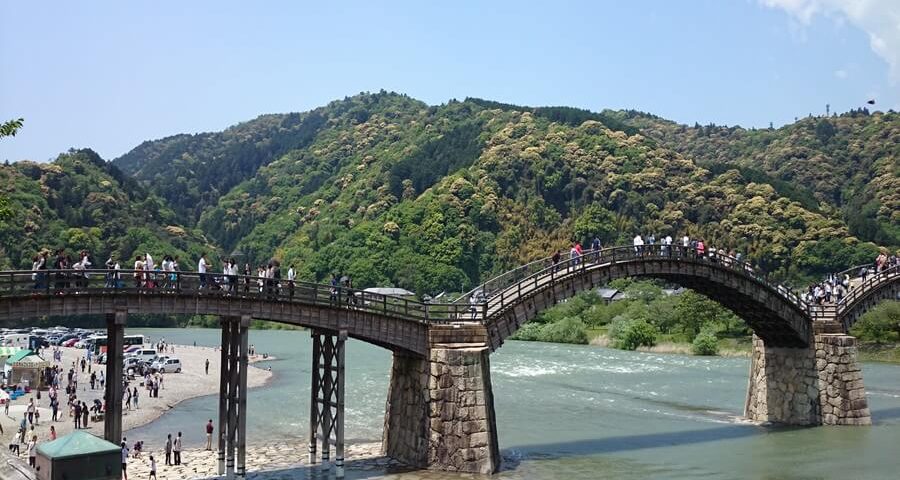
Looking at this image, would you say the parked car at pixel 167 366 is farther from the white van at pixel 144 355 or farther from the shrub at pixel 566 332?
the shrub at pixel 566 332

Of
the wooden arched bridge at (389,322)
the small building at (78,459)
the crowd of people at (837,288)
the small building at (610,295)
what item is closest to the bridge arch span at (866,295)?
the crowd of people at (837,288)

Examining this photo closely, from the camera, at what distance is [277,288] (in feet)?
91.1

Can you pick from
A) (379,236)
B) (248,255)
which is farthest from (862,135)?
(248,255)

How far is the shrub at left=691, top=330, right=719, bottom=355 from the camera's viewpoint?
80438mm

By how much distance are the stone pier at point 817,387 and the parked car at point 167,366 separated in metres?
45.0

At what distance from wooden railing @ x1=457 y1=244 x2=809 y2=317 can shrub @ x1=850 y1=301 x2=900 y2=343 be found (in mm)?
38562

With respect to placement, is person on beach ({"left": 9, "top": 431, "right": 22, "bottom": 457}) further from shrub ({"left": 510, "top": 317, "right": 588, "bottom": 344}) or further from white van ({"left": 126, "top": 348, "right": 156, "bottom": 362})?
shrub ({"left": 510, "top": 317, "right": 588, "bottom": 344})

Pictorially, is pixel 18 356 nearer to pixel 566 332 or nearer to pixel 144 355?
pixel 144 355

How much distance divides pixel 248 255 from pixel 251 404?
5300 inches

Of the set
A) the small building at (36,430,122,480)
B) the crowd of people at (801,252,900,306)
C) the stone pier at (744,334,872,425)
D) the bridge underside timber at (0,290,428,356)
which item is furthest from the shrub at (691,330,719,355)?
the small building at (36,430,122,480)

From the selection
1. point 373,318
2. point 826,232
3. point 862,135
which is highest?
point 862,135

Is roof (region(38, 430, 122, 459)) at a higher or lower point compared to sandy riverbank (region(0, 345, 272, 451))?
higher

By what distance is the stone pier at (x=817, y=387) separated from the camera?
1587 inches

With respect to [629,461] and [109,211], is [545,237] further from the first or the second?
[629,461]
